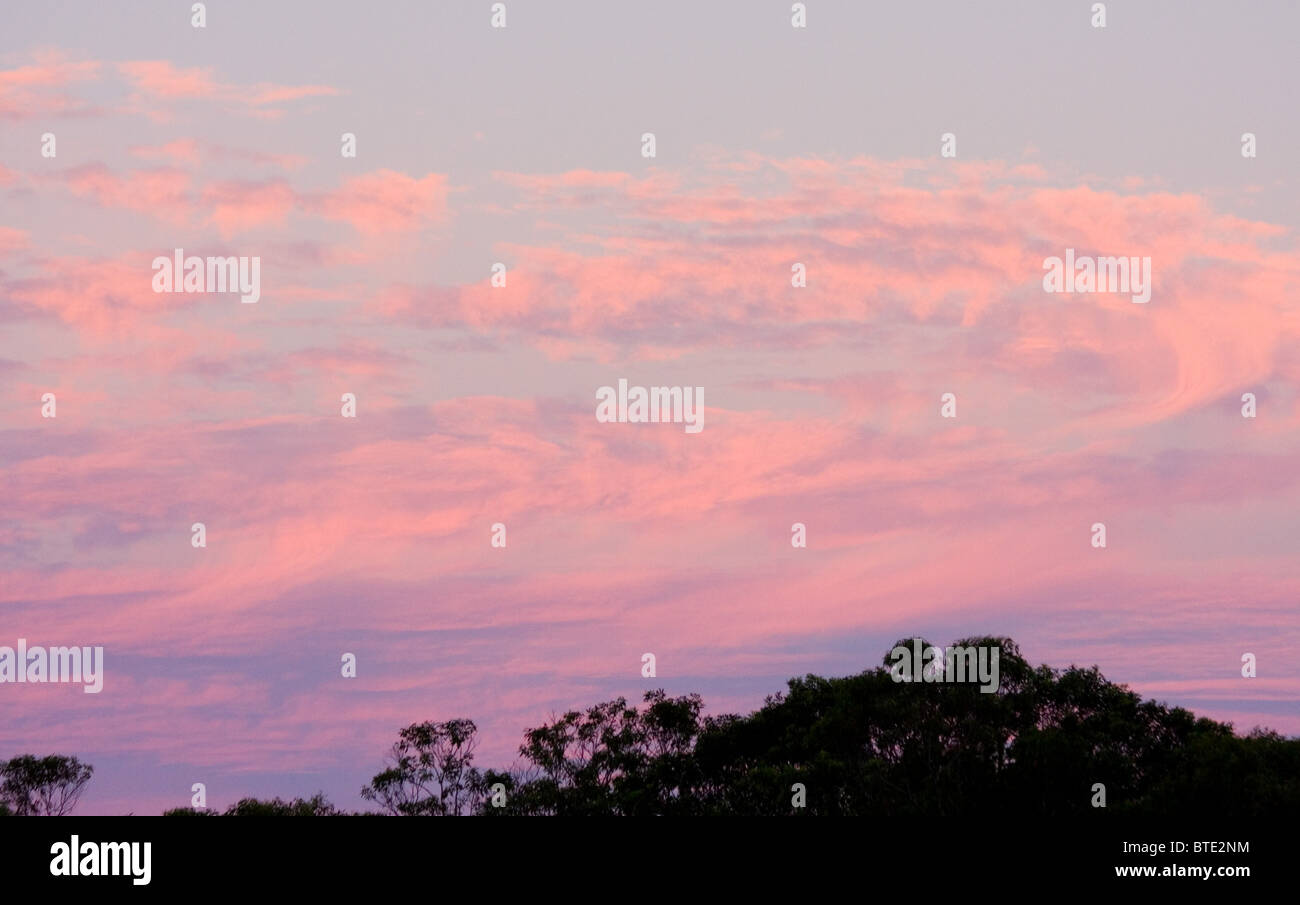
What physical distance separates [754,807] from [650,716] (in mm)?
10245

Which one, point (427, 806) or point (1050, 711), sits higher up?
point (1050, 711)

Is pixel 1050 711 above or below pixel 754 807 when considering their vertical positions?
above

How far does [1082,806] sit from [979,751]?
3.62 meters
